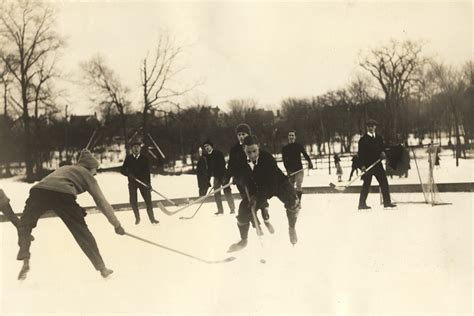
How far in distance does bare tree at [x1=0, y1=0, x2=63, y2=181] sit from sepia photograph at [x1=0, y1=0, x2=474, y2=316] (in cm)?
3

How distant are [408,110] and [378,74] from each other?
453 cm

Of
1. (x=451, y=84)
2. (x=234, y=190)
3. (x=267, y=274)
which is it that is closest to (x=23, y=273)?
(x=267, y=274)

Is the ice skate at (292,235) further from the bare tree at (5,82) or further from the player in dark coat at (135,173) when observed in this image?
the bare tree at (5,82)

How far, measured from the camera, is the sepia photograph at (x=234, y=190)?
14.9 feet

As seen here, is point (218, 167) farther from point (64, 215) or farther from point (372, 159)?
point (64, 215)

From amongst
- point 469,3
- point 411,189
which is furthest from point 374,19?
point 411,189

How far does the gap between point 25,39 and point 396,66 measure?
7011mm

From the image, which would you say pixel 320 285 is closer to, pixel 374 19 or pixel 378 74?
pixel 374 19

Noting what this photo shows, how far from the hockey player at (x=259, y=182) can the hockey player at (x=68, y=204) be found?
1.38 meters

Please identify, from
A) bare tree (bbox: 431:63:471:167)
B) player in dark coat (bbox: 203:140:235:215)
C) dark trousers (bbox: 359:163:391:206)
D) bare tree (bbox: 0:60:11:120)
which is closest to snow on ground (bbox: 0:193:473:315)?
dark trousers (bbox: 359:163:391:206)

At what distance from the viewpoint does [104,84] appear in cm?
973

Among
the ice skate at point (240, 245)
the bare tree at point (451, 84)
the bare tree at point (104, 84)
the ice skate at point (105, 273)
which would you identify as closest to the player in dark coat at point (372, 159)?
the bare tree at point (451, 84)

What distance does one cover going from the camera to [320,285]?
450 centimetres

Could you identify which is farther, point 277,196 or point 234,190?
point 234,190
